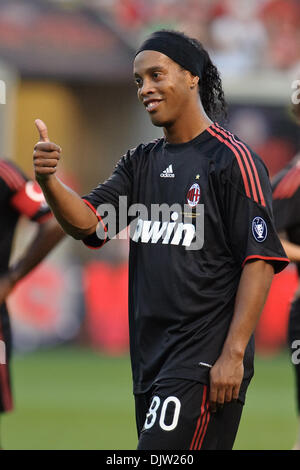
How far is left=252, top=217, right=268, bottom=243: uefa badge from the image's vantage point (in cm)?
434

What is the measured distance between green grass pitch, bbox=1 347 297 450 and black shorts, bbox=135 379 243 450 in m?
3.73

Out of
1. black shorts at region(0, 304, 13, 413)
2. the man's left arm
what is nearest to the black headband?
the man's left arm

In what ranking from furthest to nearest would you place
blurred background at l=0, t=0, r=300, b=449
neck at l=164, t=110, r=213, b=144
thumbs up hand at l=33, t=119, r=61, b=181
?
blurred background at l=0, t=0, r=300, b=449
neck at l=164, t=110, r=213, b=144
thumbs up hand at l=33, t=119, r=61, b=181

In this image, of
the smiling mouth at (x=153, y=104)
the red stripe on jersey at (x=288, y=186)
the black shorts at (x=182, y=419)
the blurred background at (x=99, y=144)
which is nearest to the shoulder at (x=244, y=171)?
the smiling mouth at (x=153, y=104)

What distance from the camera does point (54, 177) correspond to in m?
4.24

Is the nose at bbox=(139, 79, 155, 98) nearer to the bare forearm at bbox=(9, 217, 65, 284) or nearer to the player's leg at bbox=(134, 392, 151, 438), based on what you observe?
the player's leg at bbox=(134, 392, 151, 438)

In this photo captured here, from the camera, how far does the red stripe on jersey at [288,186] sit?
6102 millimetres

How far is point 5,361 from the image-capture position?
602 centimetres

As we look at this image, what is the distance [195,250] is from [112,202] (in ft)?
1.65

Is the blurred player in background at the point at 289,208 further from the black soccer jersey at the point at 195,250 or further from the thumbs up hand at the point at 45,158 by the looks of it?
the thumbs up hand at the point at 45,158

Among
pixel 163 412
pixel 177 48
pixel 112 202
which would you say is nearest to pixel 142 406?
pixel 163 412

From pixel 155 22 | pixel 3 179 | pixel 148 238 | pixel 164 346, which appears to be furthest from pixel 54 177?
pixel 155 22

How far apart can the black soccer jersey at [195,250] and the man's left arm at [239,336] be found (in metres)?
0.07
